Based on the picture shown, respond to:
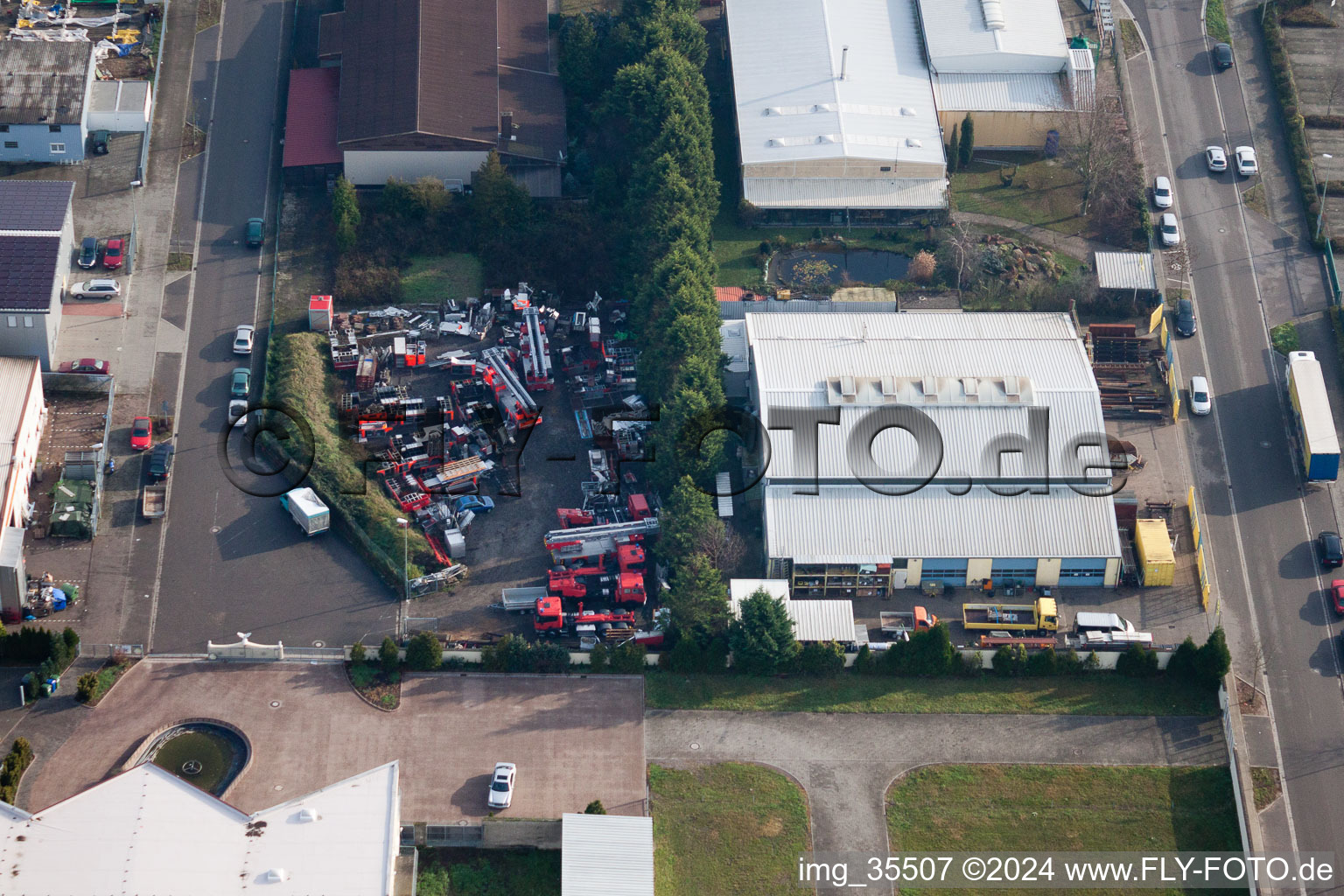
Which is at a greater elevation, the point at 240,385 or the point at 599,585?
the point at 240,385

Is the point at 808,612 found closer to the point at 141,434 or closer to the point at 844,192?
the point at 844,192

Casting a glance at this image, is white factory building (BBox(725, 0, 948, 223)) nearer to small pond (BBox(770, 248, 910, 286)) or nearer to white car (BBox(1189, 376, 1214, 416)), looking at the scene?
small pond (BBox(770, 248, 910, 286))

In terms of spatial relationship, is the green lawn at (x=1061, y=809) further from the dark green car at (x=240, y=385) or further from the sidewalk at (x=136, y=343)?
the dark green car at (x=240, y=385)

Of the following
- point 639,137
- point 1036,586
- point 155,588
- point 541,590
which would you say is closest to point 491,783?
point 541,590

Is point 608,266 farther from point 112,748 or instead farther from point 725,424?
point 112,748

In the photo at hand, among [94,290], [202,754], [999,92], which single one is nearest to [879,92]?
[999,92]

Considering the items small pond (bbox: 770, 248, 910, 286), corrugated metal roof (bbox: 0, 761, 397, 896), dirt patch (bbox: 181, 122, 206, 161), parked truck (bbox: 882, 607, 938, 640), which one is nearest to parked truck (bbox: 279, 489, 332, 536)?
corrugated metal roof (bbox: 0, 761, 397, 896)
